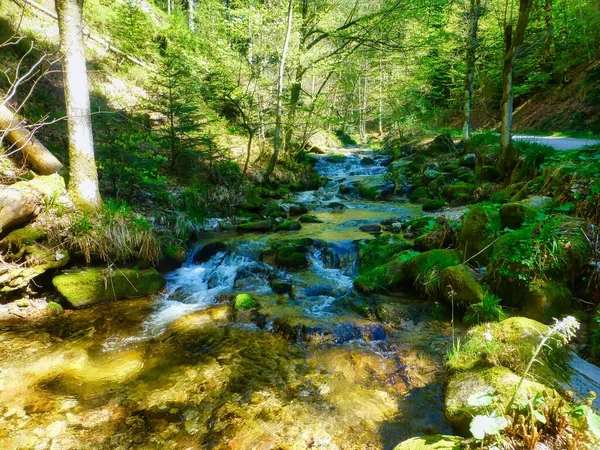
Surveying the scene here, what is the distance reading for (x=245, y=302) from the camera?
5637mm

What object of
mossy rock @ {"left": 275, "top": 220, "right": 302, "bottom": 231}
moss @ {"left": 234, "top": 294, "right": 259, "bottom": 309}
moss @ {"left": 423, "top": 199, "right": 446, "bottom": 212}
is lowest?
moss @ {"left": 234, "top": 294, "right": 259, "bottom": 309}

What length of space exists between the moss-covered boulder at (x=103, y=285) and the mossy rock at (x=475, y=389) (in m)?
5.16

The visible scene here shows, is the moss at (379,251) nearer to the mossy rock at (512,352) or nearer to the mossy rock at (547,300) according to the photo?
the mossy rock at (547,300)

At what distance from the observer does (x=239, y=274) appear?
22.9ft

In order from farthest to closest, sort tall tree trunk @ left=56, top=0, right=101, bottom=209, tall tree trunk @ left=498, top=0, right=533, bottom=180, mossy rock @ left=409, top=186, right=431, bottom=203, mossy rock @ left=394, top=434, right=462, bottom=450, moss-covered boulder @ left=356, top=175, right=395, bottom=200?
1. moss-covered boulder @ left=356, top=175, right=395, bottom=200
2. mossy rock @ left=409, top=186, right=431, bottom=203
3. tall tree trunk @ left=498, top=0, right=533, bottom=180
4. tall tree trunk @ left=56, top=0, right=101, bottom=209
5. mossy rock @ left=394, top=434, right=462, bottom=450

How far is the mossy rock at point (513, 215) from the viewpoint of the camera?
17.5ft

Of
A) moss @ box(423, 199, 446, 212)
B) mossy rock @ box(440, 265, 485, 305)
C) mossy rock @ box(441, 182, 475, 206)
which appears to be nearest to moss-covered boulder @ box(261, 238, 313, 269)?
mossy rock @ box(440, 265, 485, 305)

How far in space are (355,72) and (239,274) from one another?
11915 mm

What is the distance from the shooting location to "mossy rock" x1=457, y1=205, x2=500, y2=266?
539cm

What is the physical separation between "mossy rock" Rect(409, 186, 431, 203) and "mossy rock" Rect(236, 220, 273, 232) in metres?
5.61

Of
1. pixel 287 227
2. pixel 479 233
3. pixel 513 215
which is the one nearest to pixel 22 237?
pixel 287 227

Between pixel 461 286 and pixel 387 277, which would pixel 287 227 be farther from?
pixel 461 286

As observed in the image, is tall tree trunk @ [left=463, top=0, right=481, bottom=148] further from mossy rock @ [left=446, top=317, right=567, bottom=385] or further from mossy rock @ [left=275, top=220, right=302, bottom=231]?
mossy rock @ [left=446, top=317, right=567, bottom=385]

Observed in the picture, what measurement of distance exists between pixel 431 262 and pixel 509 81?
17.2 feet
